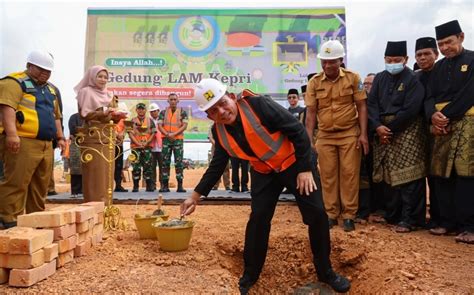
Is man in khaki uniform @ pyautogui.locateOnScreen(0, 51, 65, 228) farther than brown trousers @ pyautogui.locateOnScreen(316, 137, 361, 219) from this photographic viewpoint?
No

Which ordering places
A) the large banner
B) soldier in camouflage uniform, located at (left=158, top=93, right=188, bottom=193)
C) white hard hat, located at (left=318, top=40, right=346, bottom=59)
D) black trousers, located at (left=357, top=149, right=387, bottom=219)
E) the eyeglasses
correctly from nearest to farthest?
the eyeglasses < white hard hat, located at (left=318, top=40, right=346, bottom=59) < black trousers, located at (left=357, top=149, right=387, bottom=219) < soldier in camouflage uniform, located at (left=158, top=93, right=188, bottom=193) < the large banner

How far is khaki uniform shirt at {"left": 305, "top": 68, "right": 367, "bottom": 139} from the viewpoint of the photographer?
446 cm

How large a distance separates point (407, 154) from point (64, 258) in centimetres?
357

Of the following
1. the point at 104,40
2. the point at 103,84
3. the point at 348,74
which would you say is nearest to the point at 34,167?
the point at 103,84

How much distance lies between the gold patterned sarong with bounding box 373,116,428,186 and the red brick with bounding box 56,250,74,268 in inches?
133

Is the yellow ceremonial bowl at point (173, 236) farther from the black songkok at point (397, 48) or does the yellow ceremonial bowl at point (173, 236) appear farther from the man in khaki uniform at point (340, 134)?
the black songkok at point (397, 48)

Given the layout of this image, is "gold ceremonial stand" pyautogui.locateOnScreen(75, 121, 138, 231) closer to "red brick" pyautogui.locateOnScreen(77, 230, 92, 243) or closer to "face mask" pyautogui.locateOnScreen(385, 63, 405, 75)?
"red brick" pyautogui.locateOnScreen(77, 230, 92, 243)

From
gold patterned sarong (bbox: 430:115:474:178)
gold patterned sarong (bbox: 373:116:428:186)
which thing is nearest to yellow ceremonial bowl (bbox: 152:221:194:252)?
gold patterned sarong (bbox: 373:116:428:186)

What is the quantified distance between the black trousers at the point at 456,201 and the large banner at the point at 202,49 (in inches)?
288

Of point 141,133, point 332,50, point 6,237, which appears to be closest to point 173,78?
point 141,133

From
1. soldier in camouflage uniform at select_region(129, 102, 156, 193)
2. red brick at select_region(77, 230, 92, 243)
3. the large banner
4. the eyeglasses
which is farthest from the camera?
the large banner

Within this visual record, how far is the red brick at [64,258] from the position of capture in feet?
10.6

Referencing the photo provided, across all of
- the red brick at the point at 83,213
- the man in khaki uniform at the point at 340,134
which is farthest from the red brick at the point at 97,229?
the man in khaki uniform at the point at 340,134

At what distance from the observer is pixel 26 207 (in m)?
4.38
